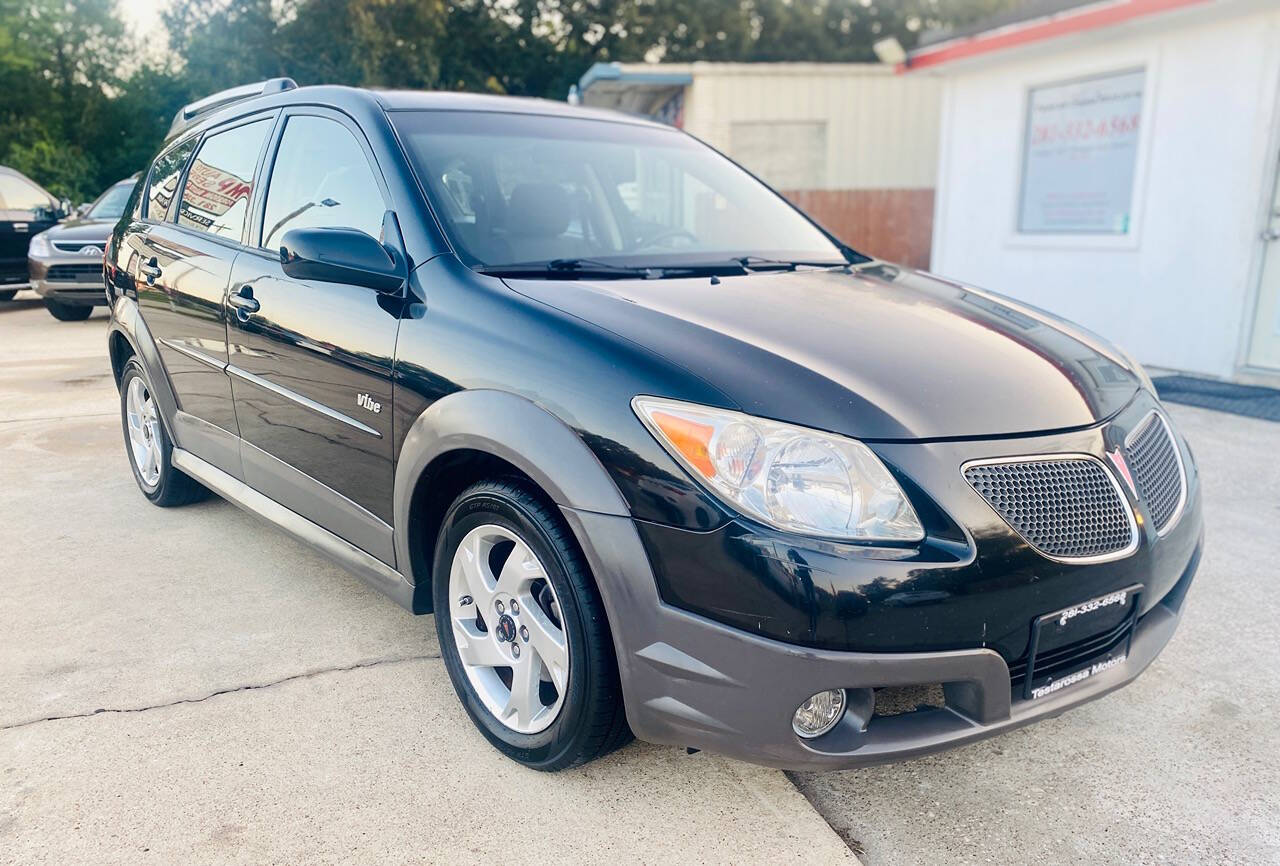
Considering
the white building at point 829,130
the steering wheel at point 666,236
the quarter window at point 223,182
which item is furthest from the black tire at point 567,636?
the white building at point 829,130

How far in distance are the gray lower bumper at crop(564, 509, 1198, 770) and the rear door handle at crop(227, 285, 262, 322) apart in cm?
169

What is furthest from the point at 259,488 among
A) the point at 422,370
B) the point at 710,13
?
the point at 710,13

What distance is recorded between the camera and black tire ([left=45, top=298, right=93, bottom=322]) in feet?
37.2

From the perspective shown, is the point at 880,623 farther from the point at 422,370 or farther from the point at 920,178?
the point at 920,178

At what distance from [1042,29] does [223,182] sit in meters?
Result: 6.96

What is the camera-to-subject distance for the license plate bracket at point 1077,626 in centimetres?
206

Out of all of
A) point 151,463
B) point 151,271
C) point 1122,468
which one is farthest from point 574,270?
point 151,463

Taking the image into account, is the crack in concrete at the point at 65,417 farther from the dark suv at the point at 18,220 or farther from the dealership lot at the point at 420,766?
the dark suv at the point at 18,220

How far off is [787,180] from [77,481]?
41.0 feet

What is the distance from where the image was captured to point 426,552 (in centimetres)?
271

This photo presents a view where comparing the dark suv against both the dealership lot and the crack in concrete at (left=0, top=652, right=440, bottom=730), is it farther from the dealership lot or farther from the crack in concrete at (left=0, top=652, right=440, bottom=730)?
the crack in concrete at (left=0, top=652, right=440, bottom=730)

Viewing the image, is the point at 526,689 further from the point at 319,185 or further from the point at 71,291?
the point at 71,291

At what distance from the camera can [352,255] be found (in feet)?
8.59

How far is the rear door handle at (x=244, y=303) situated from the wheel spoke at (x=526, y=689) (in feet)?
5.14
